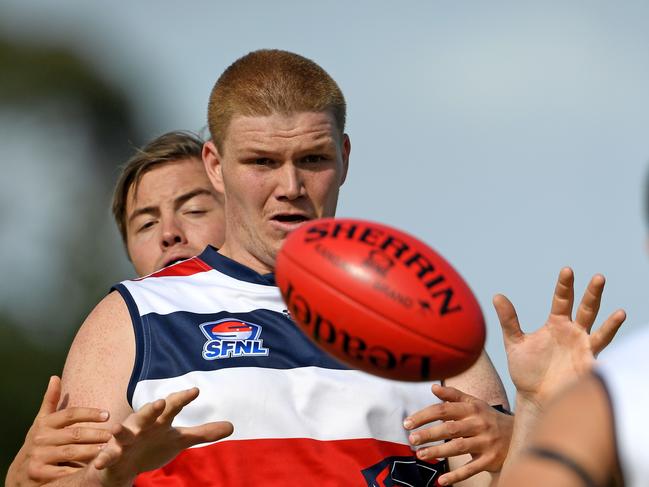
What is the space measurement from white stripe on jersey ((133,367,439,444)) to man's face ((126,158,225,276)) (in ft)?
5.84

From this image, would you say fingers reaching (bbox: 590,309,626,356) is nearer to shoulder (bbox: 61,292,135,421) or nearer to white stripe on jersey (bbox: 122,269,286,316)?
white stripe on jersey (bbox: 122,269,286,316)

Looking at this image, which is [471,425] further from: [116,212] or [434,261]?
[116,212]

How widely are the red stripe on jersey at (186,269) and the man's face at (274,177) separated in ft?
0.55

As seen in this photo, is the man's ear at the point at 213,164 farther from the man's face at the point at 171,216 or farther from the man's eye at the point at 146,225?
the man's eye at the point at 146,225

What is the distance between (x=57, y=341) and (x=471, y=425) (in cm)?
2004

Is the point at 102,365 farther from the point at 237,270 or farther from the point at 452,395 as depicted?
the point at 452,395

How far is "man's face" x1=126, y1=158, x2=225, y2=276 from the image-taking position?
791cm

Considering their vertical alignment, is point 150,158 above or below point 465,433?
above

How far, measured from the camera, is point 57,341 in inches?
985

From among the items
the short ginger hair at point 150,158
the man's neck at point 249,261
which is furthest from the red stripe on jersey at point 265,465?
the short ginger hair at point 150,158

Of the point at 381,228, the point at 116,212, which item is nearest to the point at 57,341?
the point at 116,212

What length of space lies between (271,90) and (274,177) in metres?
0.44

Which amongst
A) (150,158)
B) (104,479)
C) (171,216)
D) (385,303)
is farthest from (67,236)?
(385,303)

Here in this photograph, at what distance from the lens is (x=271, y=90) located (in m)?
6.66
